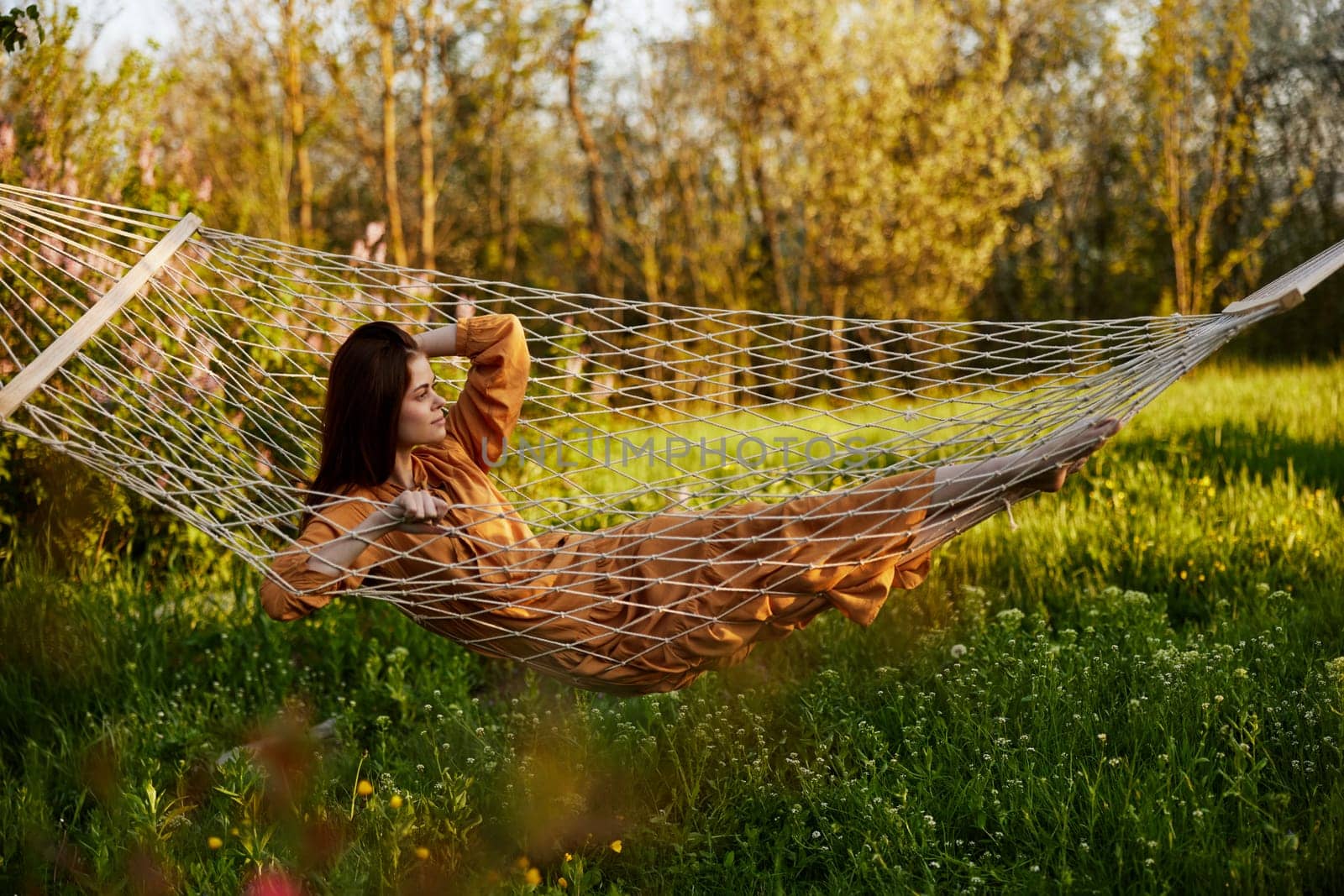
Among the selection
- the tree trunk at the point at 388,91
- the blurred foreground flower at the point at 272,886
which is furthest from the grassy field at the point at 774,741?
the tree trunk at the point at 388,91

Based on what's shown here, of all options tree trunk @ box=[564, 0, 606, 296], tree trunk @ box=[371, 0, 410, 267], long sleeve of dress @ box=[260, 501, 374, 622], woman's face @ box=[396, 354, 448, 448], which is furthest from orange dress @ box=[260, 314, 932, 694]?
tree trunk @ box=[564, 0, 606, 296]

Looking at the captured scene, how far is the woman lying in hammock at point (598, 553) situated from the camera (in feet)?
5.36

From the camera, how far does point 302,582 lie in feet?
5.29

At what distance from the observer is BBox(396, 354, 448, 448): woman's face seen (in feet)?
5.89

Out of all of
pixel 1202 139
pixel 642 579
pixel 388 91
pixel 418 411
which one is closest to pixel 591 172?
pixel 388 91

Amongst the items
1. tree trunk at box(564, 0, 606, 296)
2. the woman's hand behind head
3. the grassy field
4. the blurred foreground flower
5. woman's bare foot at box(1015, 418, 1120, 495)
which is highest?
tree trunk at box(564, 0, 606, 296)

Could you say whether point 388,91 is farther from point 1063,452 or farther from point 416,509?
point 1063,452

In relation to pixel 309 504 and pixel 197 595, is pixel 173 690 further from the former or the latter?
pixel 309 504

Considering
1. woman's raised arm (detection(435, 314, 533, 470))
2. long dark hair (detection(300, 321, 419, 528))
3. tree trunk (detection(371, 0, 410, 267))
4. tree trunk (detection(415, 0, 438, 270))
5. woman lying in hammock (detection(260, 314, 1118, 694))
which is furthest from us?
tree trunk (detection(415, 0, 438, 270))

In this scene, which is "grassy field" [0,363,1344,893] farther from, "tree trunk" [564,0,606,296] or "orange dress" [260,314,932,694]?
"tree trunk" [564,0,606,296]

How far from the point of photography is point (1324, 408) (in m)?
3.62

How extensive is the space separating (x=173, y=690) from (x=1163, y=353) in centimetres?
216

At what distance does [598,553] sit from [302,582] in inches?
19.5

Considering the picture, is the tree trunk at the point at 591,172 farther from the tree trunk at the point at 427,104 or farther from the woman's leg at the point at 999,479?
the woman's leg at the point at 999,479
